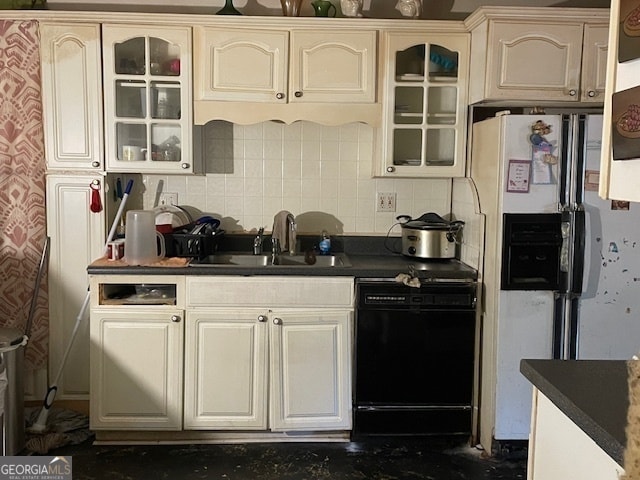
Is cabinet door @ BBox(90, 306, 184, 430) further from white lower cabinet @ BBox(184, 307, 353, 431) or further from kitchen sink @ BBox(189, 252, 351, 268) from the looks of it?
kitchen sink @ BBox(189, 252, 351, 268)

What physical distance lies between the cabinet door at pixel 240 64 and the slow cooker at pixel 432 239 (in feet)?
3.18

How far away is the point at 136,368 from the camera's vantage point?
295 centimetres

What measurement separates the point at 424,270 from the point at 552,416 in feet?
5.39

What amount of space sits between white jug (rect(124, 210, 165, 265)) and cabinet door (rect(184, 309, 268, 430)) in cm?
36

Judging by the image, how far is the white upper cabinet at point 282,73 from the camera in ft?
10.2

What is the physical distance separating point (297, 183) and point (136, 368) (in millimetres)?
1317

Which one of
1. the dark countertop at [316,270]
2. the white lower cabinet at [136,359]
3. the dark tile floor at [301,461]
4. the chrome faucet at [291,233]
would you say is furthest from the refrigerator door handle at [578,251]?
the white lower cabinet at [136,359]

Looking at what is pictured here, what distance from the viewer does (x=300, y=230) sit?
11.7ft

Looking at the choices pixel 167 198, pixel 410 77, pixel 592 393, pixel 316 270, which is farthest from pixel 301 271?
pixel 592 393

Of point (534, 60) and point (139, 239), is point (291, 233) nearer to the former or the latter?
point (139, 239)

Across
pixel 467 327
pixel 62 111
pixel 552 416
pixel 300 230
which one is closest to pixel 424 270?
pixel 467 327

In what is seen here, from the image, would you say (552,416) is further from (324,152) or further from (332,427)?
(324,152)

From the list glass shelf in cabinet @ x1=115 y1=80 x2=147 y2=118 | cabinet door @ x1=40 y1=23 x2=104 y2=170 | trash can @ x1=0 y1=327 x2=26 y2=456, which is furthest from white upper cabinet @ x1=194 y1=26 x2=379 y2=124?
trash can @ x1=0 y1=327 x2=26 y2=456

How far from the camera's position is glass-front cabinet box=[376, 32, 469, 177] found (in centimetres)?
314
